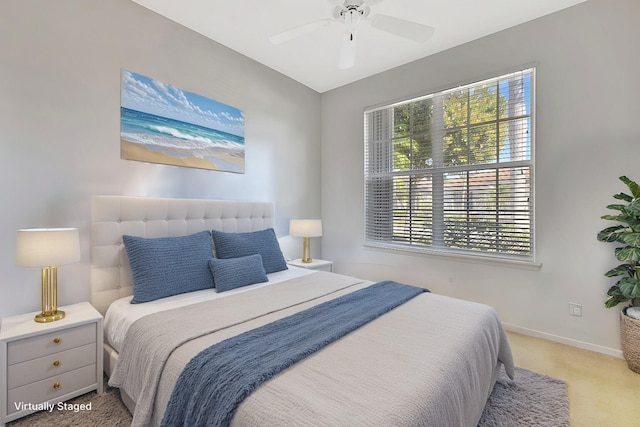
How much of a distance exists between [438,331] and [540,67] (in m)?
2.61

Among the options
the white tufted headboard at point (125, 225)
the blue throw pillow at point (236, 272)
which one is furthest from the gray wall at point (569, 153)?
the white tufted headboard at point (125, 225)

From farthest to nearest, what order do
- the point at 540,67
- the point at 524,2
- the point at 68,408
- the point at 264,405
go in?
the point at 540,67 < the point at 524,2 < the point at 68,408 < the point at 264,405

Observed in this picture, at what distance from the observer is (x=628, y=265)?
2213 millimetres

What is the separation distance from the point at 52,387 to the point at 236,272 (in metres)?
1.21

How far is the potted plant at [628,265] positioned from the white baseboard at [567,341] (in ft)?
0.53

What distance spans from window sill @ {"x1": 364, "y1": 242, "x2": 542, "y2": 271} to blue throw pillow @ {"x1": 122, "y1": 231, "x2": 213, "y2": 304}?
7.14 feet

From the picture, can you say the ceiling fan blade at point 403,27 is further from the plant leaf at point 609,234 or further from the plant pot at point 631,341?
the plant pot at point 631,341

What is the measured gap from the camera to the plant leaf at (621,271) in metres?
2.16

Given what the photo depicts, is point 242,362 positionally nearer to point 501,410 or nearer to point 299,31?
point 501,410

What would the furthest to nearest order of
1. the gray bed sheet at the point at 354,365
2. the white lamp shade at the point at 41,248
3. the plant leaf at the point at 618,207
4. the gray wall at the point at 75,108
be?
the plant leaf at the point at 618,207 → the gray wall at the point at 75,108 → the white lamp shade at the point at 41,248 → the gray bed sheet at the point at 354,365

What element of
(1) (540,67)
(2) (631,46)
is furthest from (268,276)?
(2) (631,46)

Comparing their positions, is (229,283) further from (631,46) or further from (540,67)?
(631,46)

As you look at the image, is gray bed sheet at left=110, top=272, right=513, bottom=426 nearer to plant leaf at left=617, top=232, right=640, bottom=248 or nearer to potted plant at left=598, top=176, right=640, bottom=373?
potted plant at left=598, top=176, right=640, bottom=373

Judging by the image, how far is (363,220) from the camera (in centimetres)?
388
